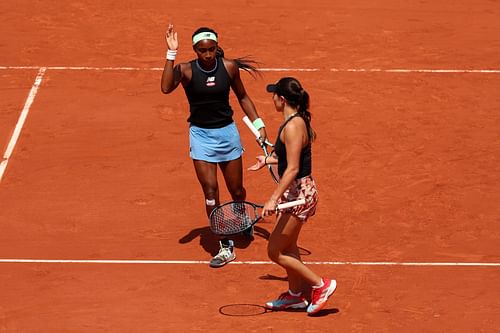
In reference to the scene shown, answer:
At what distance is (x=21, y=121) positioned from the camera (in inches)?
676

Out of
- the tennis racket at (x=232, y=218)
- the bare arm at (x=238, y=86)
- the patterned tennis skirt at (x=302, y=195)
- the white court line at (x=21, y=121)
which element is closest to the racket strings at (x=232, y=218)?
the tennis racket at (x=232, y=218)

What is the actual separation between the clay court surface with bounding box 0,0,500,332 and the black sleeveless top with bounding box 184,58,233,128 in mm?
1552

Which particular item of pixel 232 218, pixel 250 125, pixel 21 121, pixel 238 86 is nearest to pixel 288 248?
pixel 232 218

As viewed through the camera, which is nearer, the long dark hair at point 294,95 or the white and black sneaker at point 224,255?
the long dark hair at point 294,95

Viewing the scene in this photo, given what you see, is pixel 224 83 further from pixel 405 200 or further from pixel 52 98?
pixel 52 98

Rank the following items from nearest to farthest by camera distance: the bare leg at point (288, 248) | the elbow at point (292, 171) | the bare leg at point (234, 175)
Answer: the elbow at point (292, 171)
the bare leg at point (288, 248)
the bare leg at point (234, 175)

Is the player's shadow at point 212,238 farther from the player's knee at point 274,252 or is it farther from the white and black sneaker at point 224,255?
the player's knee at point 274,252

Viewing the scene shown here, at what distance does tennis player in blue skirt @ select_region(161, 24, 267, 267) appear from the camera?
1268 cm

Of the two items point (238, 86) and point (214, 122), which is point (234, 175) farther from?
point (238, 86)

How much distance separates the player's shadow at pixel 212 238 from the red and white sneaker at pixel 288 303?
1.68m

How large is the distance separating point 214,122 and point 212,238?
154cm

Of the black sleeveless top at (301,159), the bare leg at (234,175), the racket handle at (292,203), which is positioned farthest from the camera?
Answer: the bare leg at (234,175)

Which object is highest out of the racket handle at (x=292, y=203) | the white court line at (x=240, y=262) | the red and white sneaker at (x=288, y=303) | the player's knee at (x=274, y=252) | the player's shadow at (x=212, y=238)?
the racket handle at (x=292, y=203)

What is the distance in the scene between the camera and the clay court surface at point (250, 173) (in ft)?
39.2
